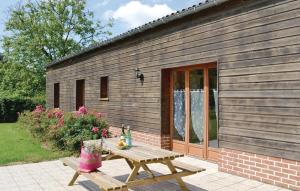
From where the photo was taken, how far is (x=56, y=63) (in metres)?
20.4

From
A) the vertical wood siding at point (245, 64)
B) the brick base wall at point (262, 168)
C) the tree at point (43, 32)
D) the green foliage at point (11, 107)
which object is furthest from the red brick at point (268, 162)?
the tree at point (43, 32)

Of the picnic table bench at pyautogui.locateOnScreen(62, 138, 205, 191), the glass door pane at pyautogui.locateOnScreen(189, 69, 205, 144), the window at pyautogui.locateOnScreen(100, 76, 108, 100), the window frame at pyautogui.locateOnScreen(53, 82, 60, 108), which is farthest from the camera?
the window frame at pyautogui.locateOnScreen(53, 82, 60, 108)

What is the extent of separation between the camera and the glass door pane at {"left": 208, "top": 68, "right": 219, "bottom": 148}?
26.1 ft

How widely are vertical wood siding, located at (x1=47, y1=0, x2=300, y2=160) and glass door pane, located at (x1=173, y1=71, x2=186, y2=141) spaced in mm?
400


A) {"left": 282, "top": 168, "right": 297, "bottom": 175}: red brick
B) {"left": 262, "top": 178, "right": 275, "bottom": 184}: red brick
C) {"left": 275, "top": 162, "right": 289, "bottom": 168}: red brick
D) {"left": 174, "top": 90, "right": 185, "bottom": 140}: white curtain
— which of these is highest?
{"left": 174, "top": 90, "right": 185, "bottom": 140}: white curtain

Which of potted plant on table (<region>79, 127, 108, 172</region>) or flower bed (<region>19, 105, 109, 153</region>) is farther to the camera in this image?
flower bed (<region>19, 105, 109, 153</region>)

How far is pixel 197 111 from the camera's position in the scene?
28.1 feet

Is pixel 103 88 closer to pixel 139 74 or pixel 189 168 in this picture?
pixel 139 74

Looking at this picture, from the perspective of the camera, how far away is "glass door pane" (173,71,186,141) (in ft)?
29.8

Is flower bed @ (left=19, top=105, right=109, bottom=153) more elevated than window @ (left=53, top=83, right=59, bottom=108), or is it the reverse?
window @ (left=53, top=83, right=59, bottom=108)

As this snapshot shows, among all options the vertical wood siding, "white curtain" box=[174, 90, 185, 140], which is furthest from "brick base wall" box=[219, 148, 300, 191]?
"white curtain" box=[174, 90, 185, 140]

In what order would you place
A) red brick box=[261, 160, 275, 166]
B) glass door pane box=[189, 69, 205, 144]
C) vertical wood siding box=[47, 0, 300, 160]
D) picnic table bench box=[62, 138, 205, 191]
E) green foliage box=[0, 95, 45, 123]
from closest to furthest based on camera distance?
picnic table bench box=[62, 138, 205, 191] → vertical wood siding box=[47, 0, 300, 160] → red brick box=[261, 160, 275, 166] → glass door pane box=[189, 69, 205, 144] → green foliage box=[0, 95, 45, 123]

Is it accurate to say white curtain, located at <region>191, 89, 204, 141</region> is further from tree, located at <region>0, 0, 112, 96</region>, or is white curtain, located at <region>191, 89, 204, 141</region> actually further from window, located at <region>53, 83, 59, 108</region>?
tree, located at <region>0, 0, 112, 96</region>

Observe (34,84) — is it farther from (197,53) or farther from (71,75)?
(197,53)
